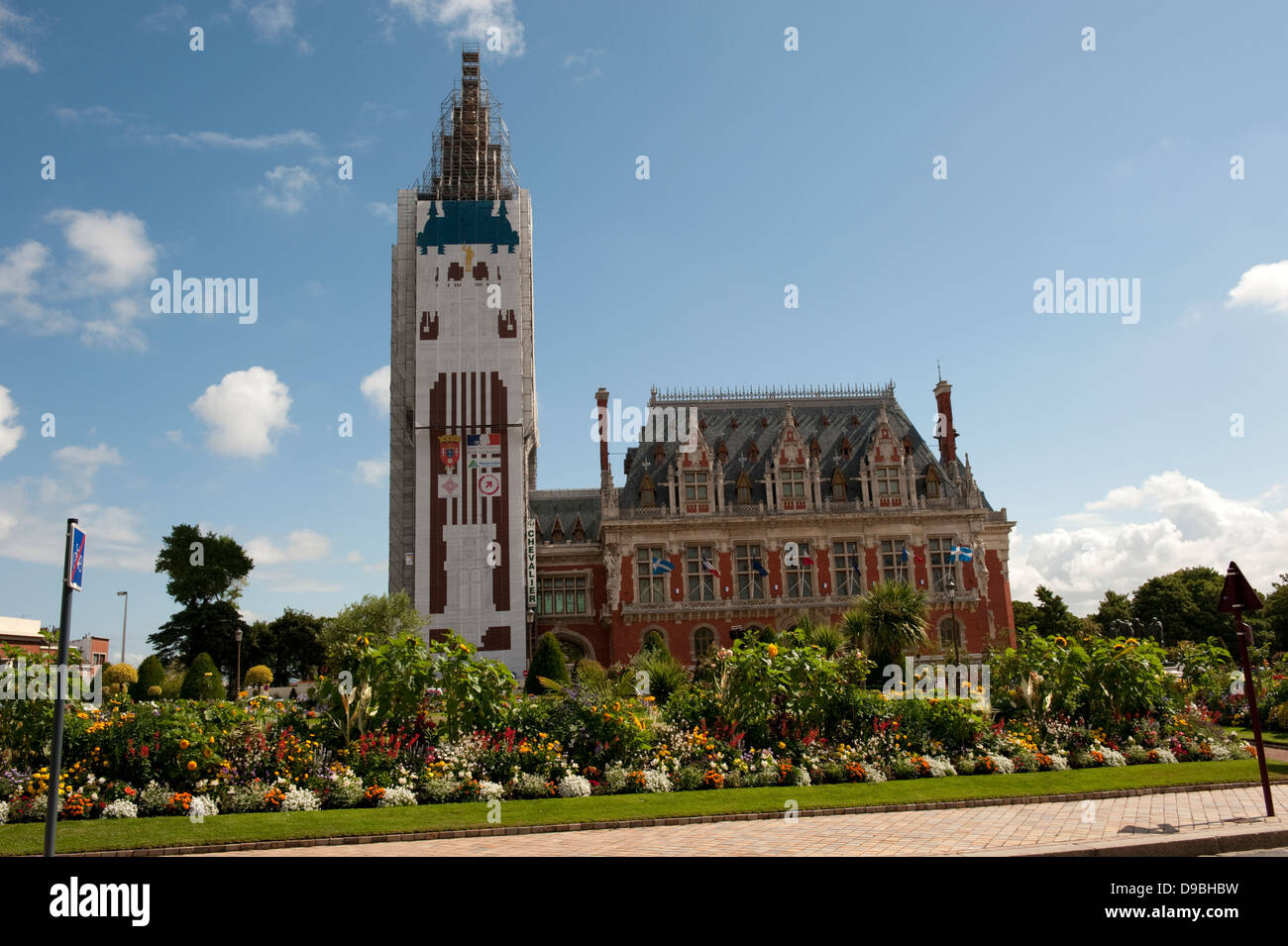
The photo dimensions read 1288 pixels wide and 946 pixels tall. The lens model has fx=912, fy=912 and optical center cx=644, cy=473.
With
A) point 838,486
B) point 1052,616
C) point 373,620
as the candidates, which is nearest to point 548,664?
point 373,620

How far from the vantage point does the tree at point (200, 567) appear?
6775 centimetres

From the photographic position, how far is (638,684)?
83.5ft

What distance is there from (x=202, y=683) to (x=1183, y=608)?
7843 centimetres

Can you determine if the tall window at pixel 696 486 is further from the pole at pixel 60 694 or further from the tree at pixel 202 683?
the pole at pixel 60 694

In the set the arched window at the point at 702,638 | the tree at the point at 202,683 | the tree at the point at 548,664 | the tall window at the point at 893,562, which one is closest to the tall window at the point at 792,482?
the tall window at the point at 893,562

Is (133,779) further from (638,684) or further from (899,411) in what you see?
(899,411)

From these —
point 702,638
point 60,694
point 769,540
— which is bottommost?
point 60,694

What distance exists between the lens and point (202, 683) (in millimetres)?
39938

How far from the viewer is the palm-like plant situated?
34438 millimetres

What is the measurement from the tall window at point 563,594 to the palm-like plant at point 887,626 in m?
24.4

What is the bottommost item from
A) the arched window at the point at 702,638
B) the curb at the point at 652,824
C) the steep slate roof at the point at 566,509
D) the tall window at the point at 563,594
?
the curb at the point at 652,824

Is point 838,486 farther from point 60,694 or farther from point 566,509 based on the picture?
point 60,694

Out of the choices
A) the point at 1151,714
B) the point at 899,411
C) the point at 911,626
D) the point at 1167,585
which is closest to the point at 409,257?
the point at 899,411

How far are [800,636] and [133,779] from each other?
14254 millimetres
